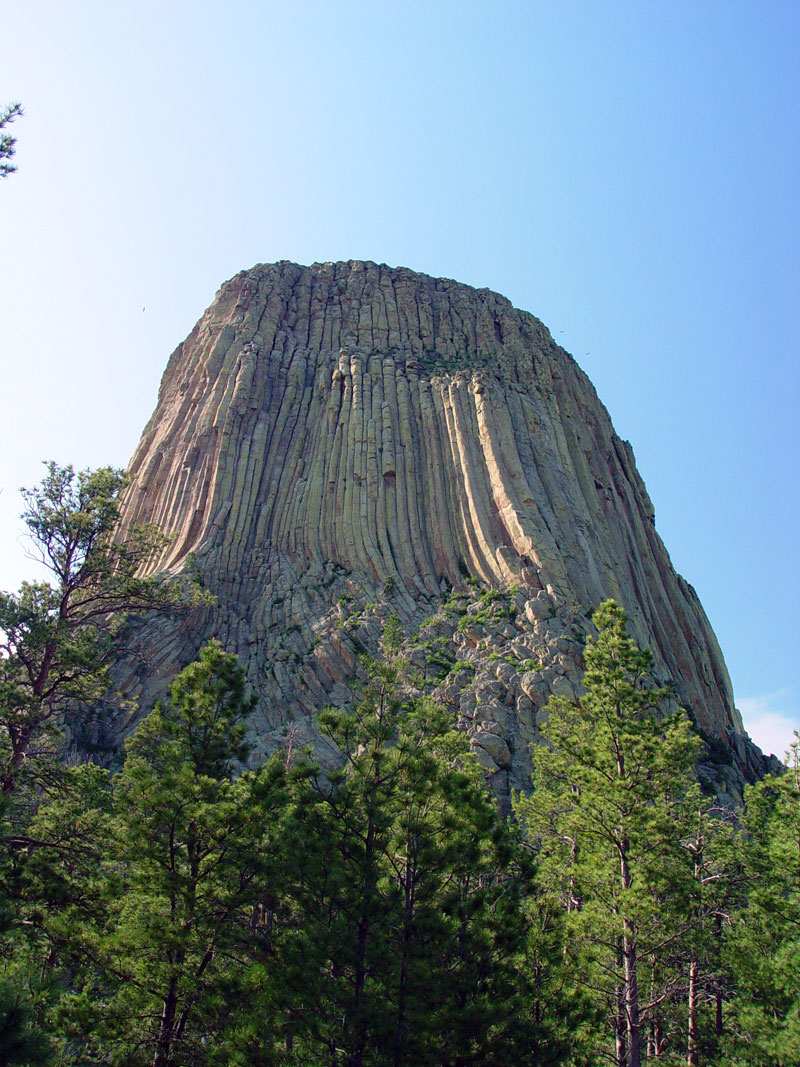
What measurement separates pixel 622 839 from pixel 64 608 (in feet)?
43.2

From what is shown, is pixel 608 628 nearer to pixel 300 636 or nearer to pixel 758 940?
pixel 758 940

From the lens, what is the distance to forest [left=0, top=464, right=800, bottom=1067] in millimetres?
13484

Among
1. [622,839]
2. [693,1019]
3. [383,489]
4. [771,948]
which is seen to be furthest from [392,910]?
[383,489]

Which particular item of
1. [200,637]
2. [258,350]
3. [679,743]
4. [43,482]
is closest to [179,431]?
[258,350]

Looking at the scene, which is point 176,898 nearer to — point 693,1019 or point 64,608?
point 64,608

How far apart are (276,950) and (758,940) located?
1085 centimetres

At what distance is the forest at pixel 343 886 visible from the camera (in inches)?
531

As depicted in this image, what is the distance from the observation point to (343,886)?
14.5 m

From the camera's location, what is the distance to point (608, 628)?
68.6 ft

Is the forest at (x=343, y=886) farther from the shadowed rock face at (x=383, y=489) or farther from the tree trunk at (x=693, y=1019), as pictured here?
the shadowed rock face at (x=383, y=489)

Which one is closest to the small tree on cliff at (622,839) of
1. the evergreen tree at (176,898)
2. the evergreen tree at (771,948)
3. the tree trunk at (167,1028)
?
the evergreen tree at (771,948)

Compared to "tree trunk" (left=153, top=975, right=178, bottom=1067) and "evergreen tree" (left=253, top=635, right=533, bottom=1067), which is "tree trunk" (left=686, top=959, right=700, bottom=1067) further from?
"tree trunk" (left=153, top=975, right=178, bottom=1067)

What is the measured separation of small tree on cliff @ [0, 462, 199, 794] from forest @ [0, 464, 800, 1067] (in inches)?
2.1

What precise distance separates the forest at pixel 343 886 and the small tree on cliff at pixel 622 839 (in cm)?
6
